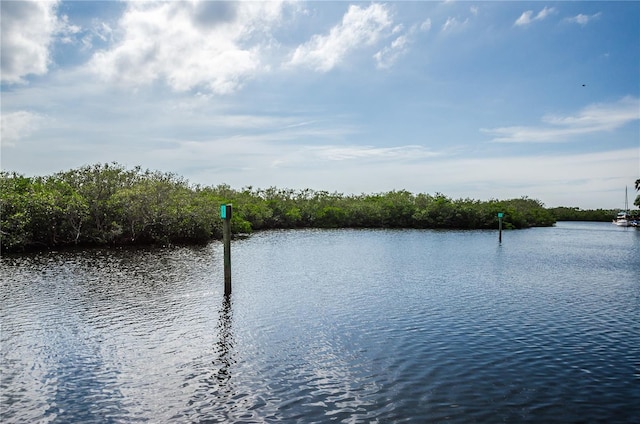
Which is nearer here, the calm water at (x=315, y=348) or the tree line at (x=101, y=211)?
the calm water at (x=315, y=348)

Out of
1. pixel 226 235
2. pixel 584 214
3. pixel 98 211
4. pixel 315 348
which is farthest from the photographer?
pixel 584 214

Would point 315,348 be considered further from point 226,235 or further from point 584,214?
point 584,214

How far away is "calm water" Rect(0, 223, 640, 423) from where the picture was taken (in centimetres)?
771

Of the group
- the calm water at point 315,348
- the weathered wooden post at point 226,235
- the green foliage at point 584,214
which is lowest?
the calm water at point 315,348

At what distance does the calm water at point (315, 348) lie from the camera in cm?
771

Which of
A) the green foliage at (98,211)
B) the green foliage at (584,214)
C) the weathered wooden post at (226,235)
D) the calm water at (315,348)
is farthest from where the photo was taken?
the green foliage at (584,214)

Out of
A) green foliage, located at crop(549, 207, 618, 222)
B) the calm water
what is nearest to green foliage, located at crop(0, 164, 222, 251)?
the calm water

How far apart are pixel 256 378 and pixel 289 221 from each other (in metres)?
70.8

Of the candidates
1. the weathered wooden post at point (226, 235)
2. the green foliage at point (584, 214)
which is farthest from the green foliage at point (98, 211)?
the green foliage at point (584, 214)

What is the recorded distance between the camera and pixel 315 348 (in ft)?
36.3

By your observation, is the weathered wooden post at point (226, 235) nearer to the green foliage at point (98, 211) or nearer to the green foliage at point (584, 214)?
the green foliage at point (98, 211)

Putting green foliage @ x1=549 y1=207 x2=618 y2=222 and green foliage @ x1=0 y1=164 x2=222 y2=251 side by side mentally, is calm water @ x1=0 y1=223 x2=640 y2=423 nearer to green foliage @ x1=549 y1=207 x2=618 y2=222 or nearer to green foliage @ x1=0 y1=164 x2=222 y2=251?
green foliage @ x1=0 y1=164 x2=222 y2=251

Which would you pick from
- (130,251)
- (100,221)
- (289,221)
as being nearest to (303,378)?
(130,251)

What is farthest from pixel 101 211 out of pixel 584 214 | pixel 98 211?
pixel 584 214
